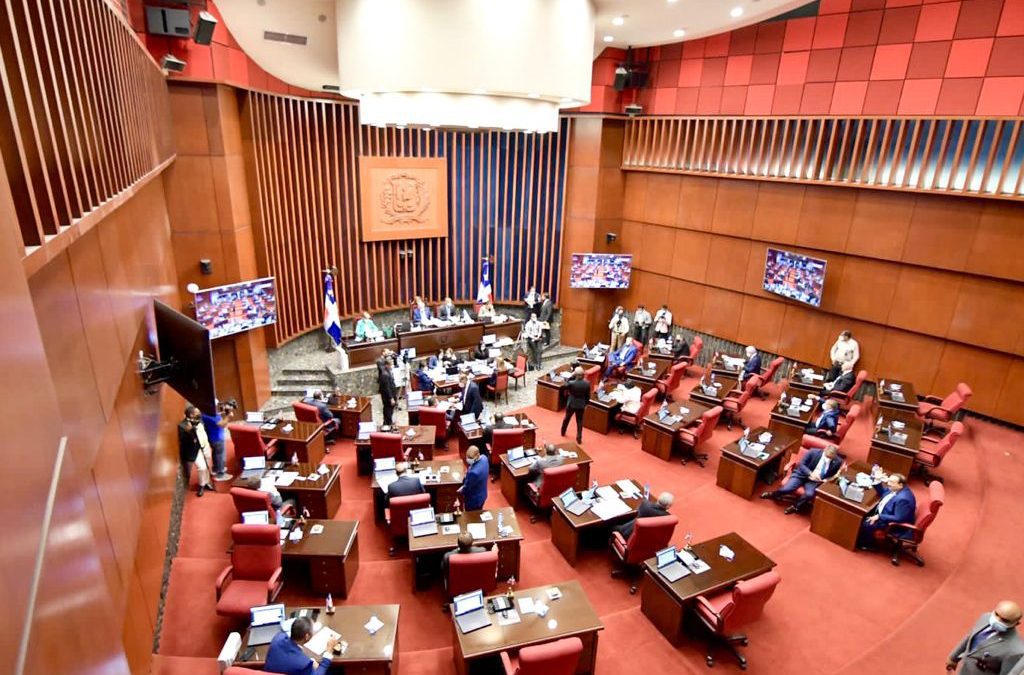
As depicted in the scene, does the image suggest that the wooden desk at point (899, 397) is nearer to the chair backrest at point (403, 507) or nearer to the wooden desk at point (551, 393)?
the wooden desk at point (551, 393)

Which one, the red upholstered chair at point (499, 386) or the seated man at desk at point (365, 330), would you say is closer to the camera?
the red upholstered chair at point (499, 386)

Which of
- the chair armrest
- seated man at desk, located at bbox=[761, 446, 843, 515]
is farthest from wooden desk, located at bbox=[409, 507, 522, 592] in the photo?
seated man at desk, located at bbox=[761, 446, 843, 515]

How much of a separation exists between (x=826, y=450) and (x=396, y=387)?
7031mm

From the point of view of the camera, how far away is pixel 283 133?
435 inches

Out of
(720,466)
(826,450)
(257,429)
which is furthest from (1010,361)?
(257,429)

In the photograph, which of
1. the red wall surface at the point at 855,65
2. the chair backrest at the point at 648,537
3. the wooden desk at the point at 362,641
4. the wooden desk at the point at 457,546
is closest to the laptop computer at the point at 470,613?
the wooden desk at the point at 362,641

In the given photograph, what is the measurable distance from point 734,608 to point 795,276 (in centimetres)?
813

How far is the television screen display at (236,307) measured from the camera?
9.20 m

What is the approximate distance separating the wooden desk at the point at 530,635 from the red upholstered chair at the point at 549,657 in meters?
0.30

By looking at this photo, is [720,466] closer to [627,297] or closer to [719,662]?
[719,662]

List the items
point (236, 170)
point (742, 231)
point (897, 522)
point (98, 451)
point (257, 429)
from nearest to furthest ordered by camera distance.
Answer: point (98, 451) → point (897, 522) → point (257, 429) → point (236, 170) → point (742, 231)

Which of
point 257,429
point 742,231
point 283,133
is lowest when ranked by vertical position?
point 257,429

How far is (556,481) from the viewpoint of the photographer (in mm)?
7043

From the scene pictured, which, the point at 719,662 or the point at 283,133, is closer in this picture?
the point at 719,662
